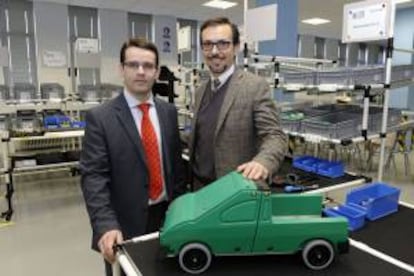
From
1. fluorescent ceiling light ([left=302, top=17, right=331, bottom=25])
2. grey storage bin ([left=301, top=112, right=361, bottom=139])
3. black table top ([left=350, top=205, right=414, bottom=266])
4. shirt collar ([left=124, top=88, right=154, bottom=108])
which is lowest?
black table top ([left=350, top=205, right=414, bottom=266])

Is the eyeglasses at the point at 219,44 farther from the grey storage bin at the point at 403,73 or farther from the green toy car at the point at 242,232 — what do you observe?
the grey storage bin at the point at 403,73

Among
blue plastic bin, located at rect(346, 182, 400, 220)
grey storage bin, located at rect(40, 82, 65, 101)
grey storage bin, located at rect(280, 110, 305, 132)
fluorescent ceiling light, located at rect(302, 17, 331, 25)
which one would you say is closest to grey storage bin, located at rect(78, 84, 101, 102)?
grey storage bin, located at rect(40, 82, 65, 101)

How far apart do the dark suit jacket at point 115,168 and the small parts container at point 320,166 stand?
1.53 metres

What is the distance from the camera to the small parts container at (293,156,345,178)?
98.4 inches

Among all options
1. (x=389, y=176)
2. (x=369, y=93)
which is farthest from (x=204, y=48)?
(x=389, y=176)

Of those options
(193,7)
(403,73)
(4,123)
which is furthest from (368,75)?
(193,7)

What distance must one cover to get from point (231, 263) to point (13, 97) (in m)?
5.35

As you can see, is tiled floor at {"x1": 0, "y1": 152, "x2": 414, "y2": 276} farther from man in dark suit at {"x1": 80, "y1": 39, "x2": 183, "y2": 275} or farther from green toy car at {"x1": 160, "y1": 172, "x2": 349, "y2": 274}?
green toy car at {"x1": 160, "y1": 172, "x2": 349, "y2": 274}

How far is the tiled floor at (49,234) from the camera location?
2631 millimetres

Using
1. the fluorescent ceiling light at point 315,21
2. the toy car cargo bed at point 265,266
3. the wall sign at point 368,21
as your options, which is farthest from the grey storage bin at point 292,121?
the fluorescent ceiling light at point 315,21

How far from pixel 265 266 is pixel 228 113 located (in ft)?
2.21

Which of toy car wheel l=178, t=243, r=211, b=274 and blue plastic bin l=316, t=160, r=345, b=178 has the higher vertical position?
toy car wheel l=178, t=243, r=211, b=274

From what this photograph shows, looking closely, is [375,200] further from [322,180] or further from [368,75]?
[368,75]

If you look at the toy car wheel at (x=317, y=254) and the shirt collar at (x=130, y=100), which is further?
the shirt collar at (x=130, y=100)
